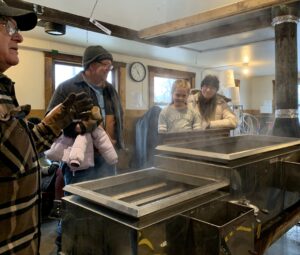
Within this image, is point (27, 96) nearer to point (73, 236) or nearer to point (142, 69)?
point (142, 69)

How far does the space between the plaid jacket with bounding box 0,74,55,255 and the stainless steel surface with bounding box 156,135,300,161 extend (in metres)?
0.71

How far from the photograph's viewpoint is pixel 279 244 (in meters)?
2.30

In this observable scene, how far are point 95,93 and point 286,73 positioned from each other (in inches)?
60.4

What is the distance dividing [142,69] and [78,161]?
3.71 meters

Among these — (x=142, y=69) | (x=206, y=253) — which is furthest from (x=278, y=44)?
(x=142, y=69)

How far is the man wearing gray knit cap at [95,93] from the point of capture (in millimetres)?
1617

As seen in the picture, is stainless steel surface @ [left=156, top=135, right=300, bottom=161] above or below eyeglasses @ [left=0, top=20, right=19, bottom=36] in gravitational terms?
below

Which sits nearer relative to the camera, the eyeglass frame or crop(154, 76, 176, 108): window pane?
the eyeglass frame

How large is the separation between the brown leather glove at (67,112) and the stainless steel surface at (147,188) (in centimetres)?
25

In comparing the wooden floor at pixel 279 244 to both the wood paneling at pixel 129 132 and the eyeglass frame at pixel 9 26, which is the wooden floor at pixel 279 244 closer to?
the eyeglass frame at pixel 9 26

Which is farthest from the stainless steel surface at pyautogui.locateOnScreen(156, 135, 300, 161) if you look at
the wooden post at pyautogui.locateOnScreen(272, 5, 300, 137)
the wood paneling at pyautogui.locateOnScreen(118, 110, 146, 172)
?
the wood paneling at pyautogui.locateOnScreen(118, 110, 146, 172)

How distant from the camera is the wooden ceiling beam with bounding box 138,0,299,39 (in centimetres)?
207

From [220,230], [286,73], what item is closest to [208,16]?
[286,73]

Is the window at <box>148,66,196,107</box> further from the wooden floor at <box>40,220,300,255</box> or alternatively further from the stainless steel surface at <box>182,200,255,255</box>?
the stainless steel surface at <box>182,200,255,255</box>
